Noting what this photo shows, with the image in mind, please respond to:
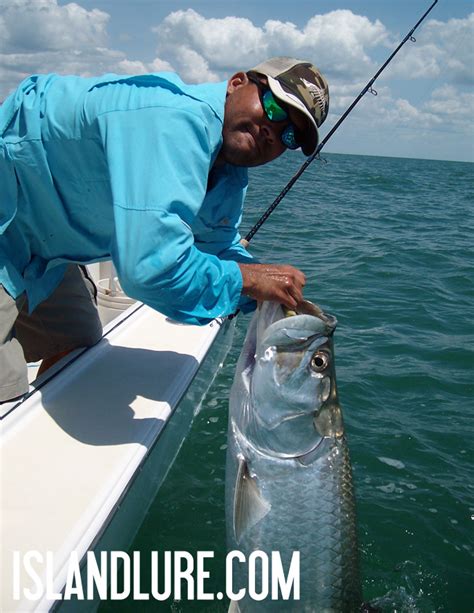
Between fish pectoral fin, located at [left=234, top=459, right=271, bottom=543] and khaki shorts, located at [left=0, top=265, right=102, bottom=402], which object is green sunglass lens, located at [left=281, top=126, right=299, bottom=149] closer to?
fish pectoral fin, located at [left=234, top=459, right=271, bottom=543]

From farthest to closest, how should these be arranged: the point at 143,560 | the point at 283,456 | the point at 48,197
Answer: the point at 143,560 < the point at 48,197 < the point at 283,456

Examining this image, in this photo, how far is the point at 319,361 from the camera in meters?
2.20

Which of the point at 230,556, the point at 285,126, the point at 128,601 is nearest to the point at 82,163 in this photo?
the point at 285,126

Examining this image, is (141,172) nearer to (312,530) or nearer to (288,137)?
(288,137)

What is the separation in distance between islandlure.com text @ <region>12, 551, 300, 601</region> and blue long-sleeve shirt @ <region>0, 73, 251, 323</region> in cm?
90

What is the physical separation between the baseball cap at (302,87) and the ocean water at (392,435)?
148 cm

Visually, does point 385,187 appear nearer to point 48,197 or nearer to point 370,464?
point 370,464

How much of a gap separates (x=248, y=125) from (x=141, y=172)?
0.49 meters

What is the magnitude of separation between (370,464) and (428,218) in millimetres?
12953

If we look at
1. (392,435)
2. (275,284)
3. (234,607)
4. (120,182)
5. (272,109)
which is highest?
(272,109)

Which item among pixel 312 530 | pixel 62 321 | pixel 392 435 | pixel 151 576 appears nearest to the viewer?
pixel 312 530

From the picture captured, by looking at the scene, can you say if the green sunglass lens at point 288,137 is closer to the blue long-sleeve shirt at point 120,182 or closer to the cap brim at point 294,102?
the cap brim at point 294,102

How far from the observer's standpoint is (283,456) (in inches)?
86.7

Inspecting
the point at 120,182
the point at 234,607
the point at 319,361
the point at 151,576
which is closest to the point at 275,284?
the point at 319,361
